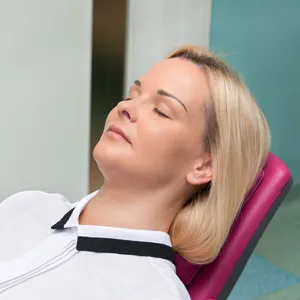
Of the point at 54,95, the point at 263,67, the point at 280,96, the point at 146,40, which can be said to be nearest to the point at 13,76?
the point at 54,95

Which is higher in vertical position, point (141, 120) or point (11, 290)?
point (141, 120)

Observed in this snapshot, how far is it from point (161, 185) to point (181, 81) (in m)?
0.24

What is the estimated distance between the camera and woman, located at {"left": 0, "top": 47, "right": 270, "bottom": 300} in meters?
1.07

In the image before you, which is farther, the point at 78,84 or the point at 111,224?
the point at 78,84

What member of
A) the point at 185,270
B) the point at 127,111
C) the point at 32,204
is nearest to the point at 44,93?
the point at 32,204

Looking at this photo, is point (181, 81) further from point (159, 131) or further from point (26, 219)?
point (26, 219)

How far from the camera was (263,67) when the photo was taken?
251 cm

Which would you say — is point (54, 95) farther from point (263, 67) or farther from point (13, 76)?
point (263, 67)

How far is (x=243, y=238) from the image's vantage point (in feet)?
3.92

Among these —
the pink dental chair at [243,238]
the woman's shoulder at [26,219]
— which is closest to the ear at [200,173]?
the pink dental chair at [243,238]

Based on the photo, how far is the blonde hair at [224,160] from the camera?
114cm

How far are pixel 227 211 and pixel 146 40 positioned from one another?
3.68 feet

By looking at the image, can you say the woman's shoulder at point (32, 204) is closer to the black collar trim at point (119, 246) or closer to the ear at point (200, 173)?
the black collar trim at point (119, 246)

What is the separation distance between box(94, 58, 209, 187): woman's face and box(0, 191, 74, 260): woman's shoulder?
0.71ft
